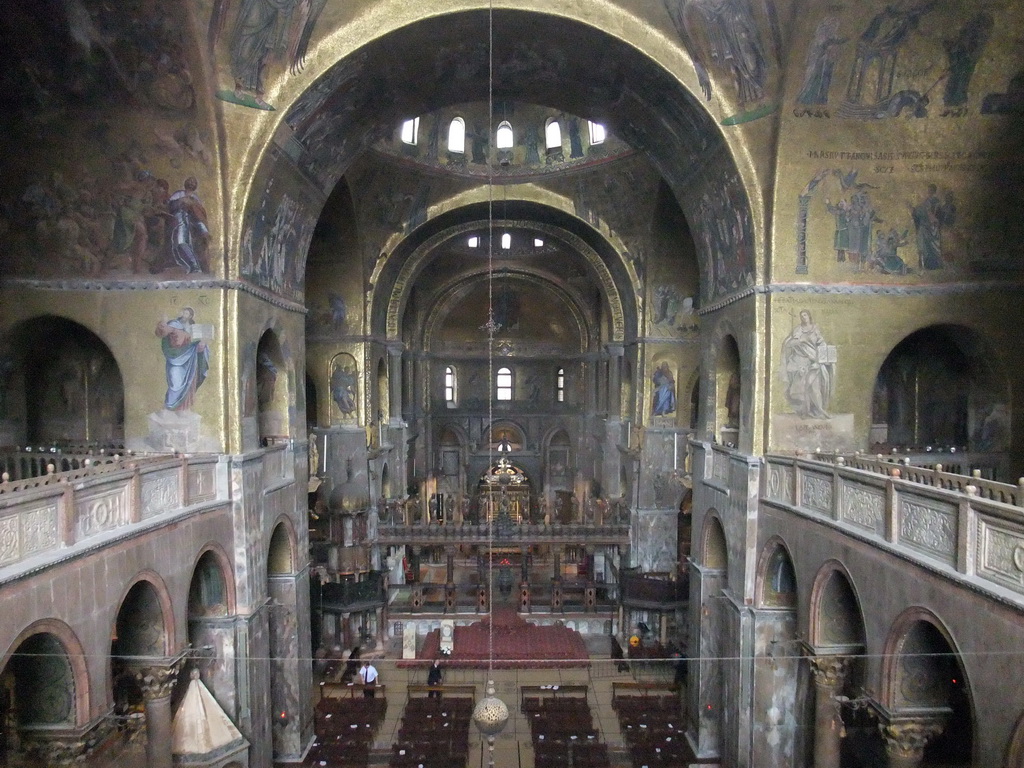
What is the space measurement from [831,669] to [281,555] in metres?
11.1

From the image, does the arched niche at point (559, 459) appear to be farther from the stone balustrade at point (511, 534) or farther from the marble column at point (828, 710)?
the marble column at point (828, 710)

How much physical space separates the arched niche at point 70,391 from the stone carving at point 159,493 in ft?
13.4

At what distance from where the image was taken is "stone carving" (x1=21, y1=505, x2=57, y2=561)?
7680 mm

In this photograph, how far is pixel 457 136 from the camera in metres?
24.7

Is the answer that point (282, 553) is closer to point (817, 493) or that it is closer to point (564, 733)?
point (564, 733)

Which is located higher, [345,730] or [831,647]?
[831,647]

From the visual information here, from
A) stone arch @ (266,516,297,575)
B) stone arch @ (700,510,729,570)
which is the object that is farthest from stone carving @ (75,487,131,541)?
stone arch @ (700,510,729,570)

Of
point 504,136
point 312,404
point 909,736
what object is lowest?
point 909,736

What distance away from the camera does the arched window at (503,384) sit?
137ft

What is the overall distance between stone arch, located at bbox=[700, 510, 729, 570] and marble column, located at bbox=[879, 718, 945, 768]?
264 inches

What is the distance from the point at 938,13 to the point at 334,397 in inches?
734

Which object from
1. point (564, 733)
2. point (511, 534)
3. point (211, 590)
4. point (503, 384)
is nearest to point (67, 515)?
point (211, 590)

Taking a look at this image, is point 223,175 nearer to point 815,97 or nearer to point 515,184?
point 815,97

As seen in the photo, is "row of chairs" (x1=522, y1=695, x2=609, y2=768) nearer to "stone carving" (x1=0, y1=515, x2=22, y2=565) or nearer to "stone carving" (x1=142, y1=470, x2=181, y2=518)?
"stone carving" (x1=142, y1=470, x2=181, y2=518)
